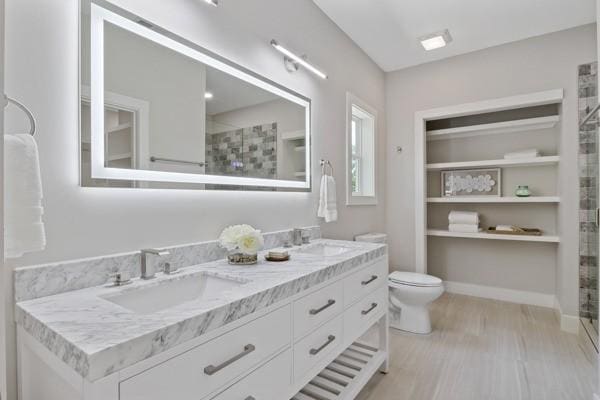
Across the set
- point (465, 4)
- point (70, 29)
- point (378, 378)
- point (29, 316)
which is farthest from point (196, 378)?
point (465, 4)

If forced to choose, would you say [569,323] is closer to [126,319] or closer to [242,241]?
[242,241]

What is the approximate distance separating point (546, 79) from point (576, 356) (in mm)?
2315

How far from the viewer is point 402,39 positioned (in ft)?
9.81

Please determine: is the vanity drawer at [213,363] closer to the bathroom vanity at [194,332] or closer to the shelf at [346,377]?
the bathroom vanity at [194,332]

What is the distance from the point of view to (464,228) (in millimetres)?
3393

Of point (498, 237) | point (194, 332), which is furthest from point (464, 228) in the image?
point (194, 332)

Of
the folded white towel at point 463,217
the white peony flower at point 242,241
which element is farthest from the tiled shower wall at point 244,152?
the folded white towel at point 463,217

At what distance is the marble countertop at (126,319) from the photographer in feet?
2.12

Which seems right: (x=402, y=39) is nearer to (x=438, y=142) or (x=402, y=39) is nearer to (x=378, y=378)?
(x=438, y=142)

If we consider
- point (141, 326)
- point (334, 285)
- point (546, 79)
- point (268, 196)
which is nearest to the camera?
point (141, 326)

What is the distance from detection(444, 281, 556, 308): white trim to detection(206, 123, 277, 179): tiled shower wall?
9.35 feet

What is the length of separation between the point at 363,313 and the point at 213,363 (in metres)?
1.08

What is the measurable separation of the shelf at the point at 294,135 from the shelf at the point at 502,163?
6.31 ft

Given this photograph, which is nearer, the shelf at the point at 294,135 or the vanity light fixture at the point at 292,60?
the vanity light fixture at the point at 292,60
